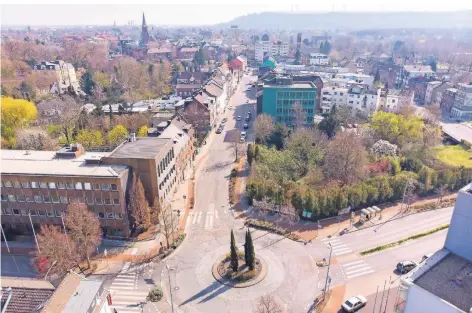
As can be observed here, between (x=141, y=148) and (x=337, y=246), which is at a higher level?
(x=141, y=148)

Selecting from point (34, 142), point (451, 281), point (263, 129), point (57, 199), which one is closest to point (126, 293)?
point (57, 199)

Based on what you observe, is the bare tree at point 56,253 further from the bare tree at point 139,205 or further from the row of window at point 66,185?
the bare tree at point 139,205

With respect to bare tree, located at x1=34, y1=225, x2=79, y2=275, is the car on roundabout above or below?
below

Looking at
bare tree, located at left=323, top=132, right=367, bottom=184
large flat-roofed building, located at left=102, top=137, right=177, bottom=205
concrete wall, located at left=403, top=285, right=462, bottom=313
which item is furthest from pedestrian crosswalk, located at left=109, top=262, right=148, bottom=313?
bare tree, located at left=323, top=132, right=367, bottom=184

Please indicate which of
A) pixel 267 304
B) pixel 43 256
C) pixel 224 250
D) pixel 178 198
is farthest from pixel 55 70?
pixel 267 304

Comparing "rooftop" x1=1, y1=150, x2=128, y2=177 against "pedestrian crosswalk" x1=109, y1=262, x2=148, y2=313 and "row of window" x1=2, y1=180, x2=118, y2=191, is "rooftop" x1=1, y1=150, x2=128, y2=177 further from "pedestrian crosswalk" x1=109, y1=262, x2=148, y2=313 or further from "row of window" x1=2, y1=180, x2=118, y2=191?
"pedestrian crosswalk" x1=109, y1=262, x2=148, y2=313

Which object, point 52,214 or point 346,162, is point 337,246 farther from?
point 52,214
